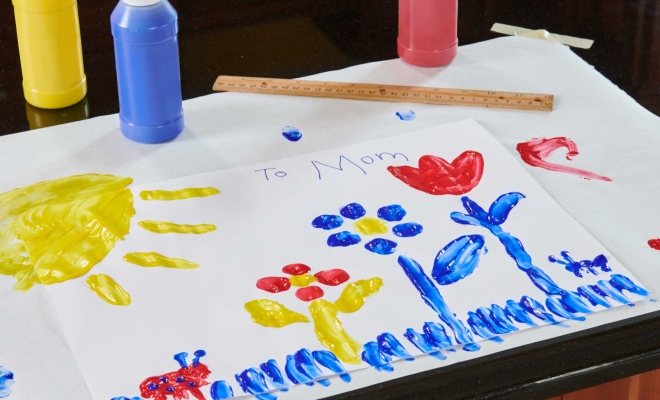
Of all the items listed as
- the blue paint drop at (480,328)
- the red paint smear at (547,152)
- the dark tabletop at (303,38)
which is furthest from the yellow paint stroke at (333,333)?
the dark tabletop at (303,38)

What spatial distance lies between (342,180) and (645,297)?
14.1 inches

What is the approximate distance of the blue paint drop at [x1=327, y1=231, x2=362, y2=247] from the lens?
929mm

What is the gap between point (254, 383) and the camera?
0.77 metres

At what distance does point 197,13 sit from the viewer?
54.5 inches

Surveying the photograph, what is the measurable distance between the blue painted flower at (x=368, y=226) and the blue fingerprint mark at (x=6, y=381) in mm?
339

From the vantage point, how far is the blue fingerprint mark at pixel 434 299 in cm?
81

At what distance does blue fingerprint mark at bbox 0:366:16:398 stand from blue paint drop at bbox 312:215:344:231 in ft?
1.13

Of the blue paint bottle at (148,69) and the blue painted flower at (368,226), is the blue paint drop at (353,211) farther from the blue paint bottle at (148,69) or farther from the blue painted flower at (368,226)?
the blue paint bottle at (148,69)

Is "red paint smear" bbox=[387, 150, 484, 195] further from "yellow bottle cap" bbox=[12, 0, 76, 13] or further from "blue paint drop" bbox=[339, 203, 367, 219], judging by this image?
"yellow bottle cap" bbox=[12, 0, 76, 13]

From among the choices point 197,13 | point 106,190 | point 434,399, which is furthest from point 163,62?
point 434,399

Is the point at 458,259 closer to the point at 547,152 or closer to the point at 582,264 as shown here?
the point at 582,264

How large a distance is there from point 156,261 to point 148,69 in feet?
0.85

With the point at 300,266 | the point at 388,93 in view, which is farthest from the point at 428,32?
the point at 300,266

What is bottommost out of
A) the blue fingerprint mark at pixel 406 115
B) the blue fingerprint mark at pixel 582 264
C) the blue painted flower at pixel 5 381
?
the blue painted flower at pixel 5 381
